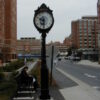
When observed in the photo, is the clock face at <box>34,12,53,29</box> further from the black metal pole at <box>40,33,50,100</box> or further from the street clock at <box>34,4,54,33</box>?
the black metal pole at <box>40,33,50,100</box>

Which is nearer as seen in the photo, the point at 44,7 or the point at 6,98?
the point at 44,7

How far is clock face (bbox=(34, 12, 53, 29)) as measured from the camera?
11.5 m

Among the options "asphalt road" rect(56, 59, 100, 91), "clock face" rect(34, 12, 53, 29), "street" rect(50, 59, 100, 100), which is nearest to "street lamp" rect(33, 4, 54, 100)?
"clock face" rect(34, 12, 53, 29)

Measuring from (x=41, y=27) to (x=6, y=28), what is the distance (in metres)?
113

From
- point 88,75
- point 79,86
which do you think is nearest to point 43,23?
point 79,86

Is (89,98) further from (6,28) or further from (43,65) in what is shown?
(6,28)

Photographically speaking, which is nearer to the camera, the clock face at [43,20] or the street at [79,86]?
the clock face at [43,20]

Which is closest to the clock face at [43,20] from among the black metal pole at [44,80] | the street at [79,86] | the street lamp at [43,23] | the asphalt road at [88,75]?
the street lamp at [43,23]

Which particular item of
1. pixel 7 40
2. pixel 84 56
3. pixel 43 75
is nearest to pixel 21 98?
pixel 43 75

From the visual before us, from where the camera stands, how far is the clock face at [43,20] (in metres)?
11.5

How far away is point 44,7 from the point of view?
11695mm

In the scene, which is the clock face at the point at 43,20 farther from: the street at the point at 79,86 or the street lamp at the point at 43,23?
the street at the point at 79,86

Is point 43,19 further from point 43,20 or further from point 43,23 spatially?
point 43,23

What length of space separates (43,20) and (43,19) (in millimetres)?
33
